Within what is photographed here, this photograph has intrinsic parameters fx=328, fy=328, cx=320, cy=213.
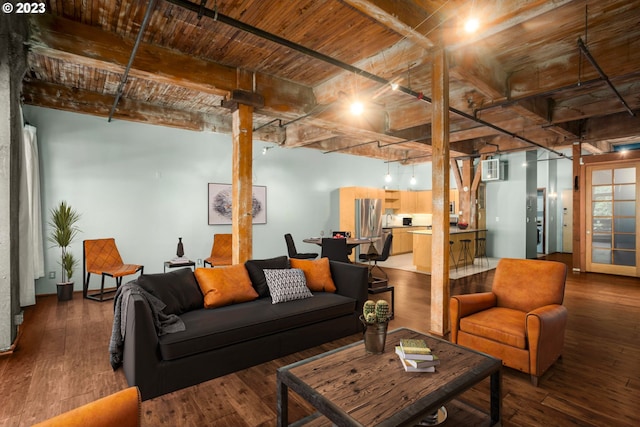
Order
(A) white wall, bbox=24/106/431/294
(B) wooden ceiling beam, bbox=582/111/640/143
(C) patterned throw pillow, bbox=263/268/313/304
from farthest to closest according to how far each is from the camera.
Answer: (B) wooden ceiling beam, bbox=582/111/640/143
(A) white wall, bbox=24/106/431/294
(C) patterned throw pillow, bbox=263/268/313/304

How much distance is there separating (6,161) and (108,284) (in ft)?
11.1

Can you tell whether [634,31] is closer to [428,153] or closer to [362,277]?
[362,277]

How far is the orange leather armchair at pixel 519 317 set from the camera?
8.67ft

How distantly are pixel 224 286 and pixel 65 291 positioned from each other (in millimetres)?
3487

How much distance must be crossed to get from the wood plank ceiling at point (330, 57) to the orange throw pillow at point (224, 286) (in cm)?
235

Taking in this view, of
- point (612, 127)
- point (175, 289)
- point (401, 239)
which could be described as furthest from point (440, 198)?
point (401, 239)

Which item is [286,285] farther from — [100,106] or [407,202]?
[407,202]

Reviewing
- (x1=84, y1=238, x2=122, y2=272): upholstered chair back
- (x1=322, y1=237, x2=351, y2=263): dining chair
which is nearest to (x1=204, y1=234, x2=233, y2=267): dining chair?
(x1=84, y1=238, x2=122, y2=272): upholstered chair back

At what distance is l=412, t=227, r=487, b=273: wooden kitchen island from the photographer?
24.6 ft

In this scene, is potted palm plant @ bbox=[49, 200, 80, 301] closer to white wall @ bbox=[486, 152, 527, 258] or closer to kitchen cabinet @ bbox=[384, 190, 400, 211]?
kitchen cabinet @ bbox=[384, 190, 400, 211]

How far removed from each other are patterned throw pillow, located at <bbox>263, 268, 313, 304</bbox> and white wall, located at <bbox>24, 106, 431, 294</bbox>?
377 cm

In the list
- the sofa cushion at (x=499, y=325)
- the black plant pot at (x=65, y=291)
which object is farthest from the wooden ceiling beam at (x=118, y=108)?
the sofa cushion at (x=499, y=325)

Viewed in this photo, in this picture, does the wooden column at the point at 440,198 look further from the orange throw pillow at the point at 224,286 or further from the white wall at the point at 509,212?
the white wall at the point at 509,212

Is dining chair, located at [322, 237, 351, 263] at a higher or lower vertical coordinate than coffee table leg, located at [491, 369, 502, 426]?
higher
